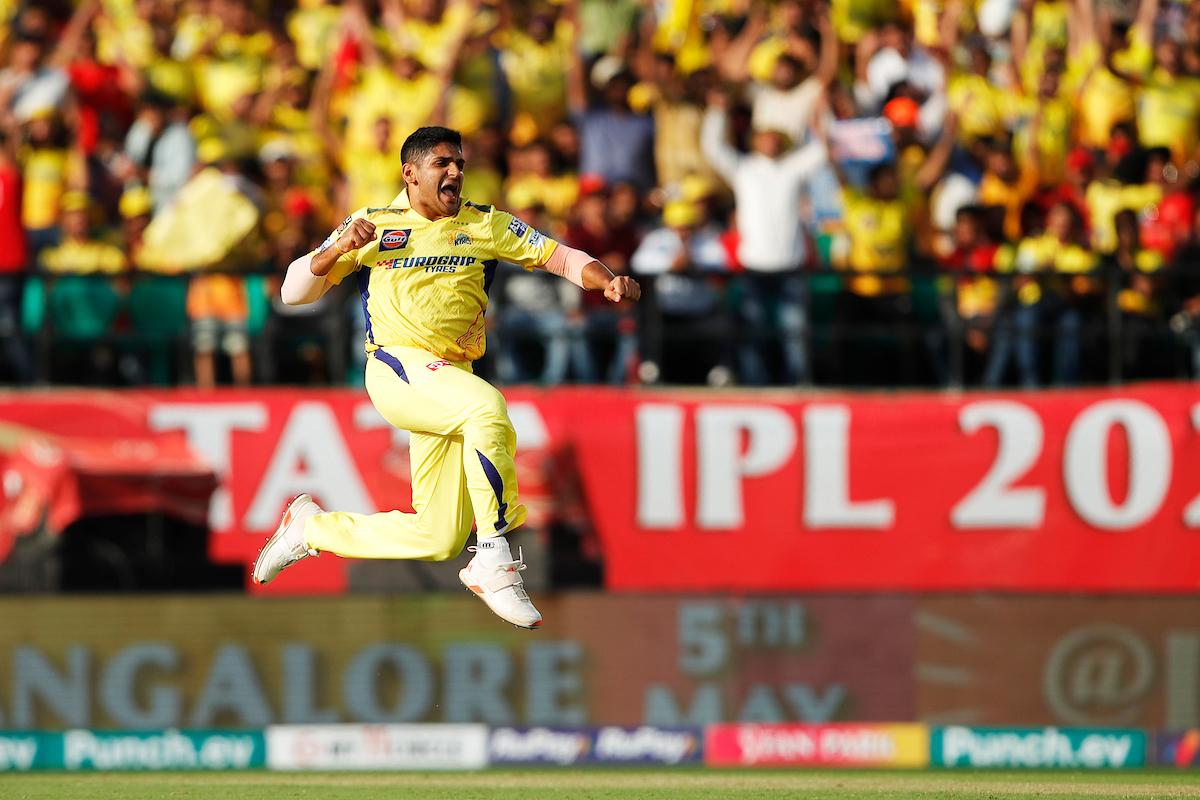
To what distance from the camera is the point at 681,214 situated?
1480 centimetres

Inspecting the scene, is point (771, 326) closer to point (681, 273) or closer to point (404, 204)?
point (681, 273)

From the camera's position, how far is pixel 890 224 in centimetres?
1481

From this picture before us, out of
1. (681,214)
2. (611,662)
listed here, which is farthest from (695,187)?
(611,662)

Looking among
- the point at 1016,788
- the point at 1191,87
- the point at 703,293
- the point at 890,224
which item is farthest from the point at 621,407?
the point at 1191,87

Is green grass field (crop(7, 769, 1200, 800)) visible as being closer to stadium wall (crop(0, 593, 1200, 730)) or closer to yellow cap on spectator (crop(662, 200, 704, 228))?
stadium wall (crop(0, 593, 1200, 730))

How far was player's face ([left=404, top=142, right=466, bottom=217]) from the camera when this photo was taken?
31.6 ft

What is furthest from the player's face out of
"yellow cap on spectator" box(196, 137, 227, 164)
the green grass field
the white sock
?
"yellow cap on spectator" box(196, 137, 227, 164)

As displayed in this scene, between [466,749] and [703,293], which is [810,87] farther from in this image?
[466,749]

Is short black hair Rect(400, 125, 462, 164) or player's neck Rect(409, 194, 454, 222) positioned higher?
short black hair Rect(400, 125, 462, 164)

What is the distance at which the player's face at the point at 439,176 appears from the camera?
962 cm

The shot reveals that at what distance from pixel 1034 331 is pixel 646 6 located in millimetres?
4462

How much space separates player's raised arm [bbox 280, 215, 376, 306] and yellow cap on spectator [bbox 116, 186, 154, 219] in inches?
219

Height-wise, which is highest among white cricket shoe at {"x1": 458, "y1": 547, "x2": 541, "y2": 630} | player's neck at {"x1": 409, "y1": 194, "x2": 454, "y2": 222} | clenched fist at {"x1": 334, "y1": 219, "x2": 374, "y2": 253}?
player's neck at {"x1": 409, "y1": 194, "x2": 454, "y2": 222}

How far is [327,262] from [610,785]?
4254mm
